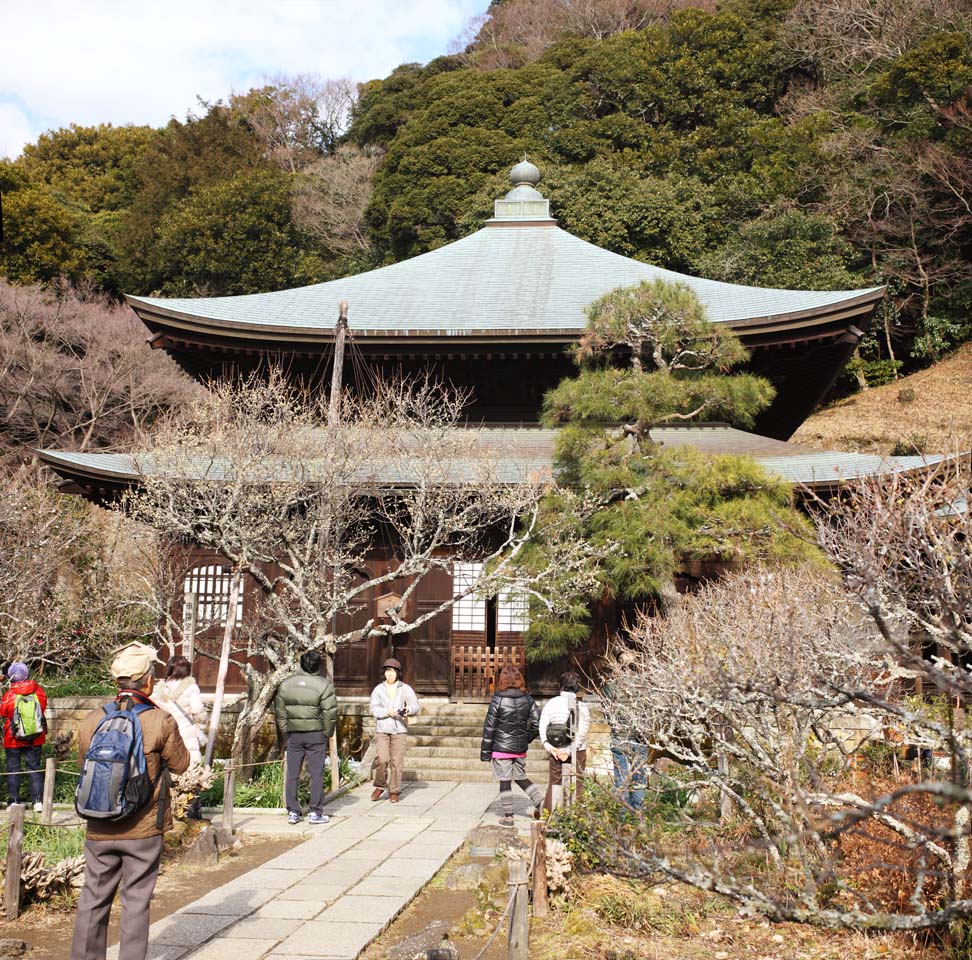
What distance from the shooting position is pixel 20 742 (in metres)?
10.3

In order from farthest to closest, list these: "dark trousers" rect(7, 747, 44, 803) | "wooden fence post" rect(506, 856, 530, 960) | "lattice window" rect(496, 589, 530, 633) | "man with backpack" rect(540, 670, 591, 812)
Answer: "lattice window" rect(496, 589, 530, 633)
"dark trousers" rect(7, 747, 44, 803)
"man with backpack" rect(540, 670, 591, 812)
"wooden fence post" rect(506, 856, 530, 960)

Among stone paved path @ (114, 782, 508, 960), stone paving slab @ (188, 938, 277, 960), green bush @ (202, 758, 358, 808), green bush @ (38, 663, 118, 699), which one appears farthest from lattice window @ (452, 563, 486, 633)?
stone paving slab @ (188, 938, 277, 960)

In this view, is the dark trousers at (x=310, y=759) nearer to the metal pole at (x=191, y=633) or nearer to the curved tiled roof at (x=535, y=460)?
the metal pole at (x=191, y=633)

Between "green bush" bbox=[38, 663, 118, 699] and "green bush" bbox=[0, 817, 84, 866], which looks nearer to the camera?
"green bush" bbox=[0, 817, 84, 866]

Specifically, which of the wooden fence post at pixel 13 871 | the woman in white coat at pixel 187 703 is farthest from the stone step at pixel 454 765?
the wooden fence post at pixel 13 871

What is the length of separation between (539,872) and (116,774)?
314cm

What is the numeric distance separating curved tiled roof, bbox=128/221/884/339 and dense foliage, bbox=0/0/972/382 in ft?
40.4

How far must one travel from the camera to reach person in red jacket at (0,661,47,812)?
10.2m

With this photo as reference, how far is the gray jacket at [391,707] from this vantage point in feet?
34.7

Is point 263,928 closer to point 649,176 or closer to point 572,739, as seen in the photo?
point 572,739

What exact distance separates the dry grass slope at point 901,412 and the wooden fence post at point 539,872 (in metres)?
23.7

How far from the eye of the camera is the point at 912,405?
30.2 m

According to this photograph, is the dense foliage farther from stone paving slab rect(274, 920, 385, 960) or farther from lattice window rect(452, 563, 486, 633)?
stone paving slab rect(274, 920, 385, 960)

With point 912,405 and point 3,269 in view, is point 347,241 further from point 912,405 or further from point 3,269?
point 912,405
